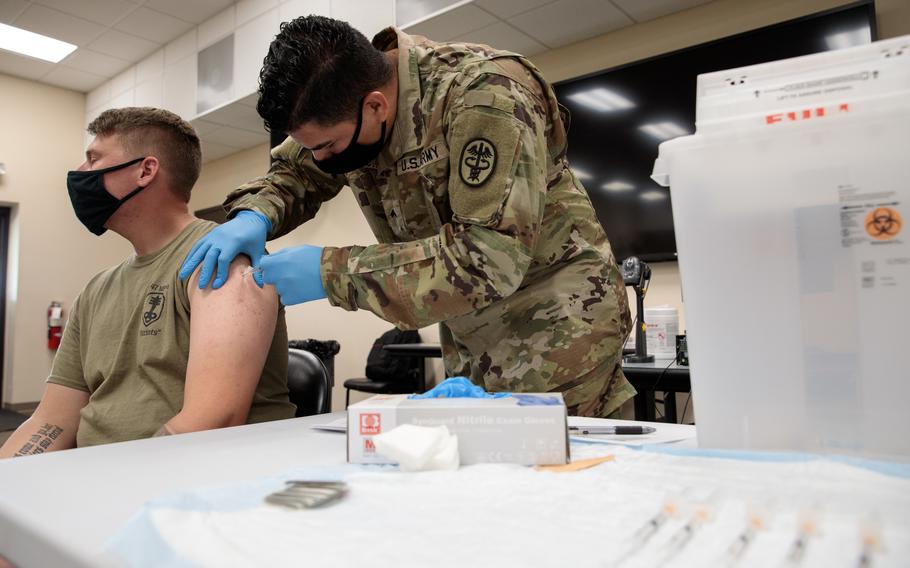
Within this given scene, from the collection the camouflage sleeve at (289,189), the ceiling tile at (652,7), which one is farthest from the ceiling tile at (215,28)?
the camouflage sleeve at (289,189)

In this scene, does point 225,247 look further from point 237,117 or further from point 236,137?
point 236,137

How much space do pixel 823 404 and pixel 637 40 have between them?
123 inches

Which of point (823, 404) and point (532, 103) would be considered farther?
point (532, 103)

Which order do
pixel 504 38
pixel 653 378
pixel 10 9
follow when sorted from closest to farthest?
pixel 653 378
pixel 504 38
pixel 10 9

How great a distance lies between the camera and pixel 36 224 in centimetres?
564

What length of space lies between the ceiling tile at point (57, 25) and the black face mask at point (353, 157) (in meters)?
4.46

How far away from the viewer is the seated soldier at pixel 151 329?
3.75 ft

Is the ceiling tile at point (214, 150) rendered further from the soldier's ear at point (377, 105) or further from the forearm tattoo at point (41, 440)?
the soldier's ear at point (377, 105)

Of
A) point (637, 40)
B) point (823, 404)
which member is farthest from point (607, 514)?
point (637, 40)

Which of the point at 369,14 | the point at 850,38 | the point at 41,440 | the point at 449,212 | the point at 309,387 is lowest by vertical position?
the point at 41,440

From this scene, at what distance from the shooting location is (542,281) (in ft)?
3.81

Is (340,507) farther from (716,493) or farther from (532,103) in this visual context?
(532,103)

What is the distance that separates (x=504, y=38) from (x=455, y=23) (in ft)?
1.15

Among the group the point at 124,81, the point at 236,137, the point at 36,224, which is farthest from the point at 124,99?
the point at 36,224
